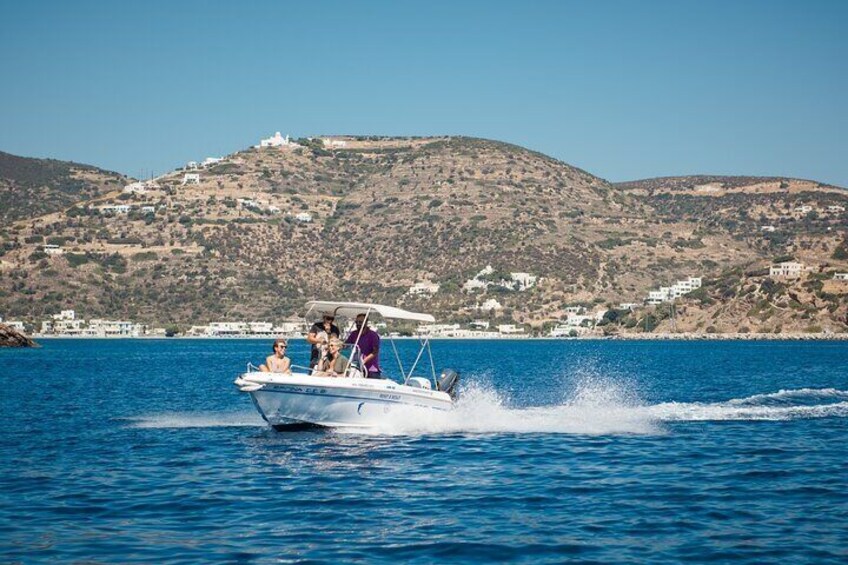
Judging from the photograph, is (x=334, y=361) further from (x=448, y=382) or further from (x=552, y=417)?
(x=552, y=417)

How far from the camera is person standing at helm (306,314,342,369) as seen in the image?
2791 centimetres

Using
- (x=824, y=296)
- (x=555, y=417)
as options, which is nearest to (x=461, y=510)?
(x=555, y=417)

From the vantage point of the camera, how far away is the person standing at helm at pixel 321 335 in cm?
2791

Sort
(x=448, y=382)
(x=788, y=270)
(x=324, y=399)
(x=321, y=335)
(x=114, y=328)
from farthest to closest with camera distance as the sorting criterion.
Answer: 1. (x=114, y=328)
2. (x=788, y=270)
3. (x=448, y=382)
4. (x=321, y=335)
5. (x=324, y=399)

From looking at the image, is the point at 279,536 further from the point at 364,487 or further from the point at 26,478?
the point at 26,478

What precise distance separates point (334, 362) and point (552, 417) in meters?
7.98

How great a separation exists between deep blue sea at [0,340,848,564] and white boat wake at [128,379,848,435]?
127 mm

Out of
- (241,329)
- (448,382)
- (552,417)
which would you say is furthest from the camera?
(241,329)

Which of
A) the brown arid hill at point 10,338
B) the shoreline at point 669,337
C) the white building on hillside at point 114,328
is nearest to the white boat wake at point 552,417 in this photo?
the brown arid hill at point 10,338

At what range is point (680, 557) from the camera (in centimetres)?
1523

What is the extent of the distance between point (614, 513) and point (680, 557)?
3.03 metres

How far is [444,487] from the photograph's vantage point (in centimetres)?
2092

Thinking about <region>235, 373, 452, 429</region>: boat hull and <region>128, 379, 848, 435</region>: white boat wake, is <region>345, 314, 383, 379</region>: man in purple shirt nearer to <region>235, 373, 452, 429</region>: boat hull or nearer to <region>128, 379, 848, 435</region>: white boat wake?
<region>235, 373, 452, 429</region>: boat hull

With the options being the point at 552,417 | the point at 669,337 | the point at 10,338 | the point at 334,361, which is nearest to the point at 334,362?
the point at 334,361
